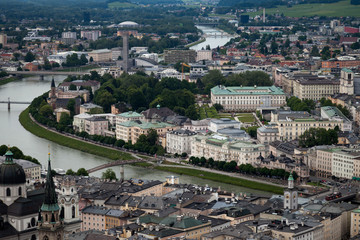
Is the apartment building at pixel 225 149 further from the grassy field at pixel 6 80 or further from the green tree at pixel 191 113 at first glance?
the grassy field at pixel 6 80

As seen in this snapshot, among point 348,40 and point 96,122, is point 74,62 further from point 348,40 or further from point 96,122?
point 96,122

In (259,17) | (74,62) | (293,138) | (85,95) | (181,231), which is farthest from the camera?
(259,17)

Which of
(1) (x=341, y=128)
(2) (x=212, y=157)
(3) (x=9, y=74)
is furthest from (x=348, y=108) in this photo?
(3) (x=9, y=74)

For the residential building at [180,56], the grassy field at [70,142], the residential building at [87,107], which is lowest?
the residential building at [180,56]

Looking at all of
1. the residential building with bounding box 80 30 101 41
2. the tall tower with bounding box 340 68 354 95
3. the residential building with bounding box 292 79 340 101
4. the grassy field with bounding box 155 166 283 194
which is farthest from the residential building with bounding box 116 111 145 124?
the residential building with bounding box 80 30 101 41

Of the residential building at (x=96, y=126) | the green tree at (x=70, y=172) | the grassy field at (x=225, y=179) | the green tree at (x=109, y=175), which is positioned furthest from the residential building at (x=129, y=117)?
the green tree at (x=109, y=175)

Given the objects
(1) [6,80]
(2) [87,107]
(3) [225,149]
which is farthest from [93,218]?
(1) [6,80]
